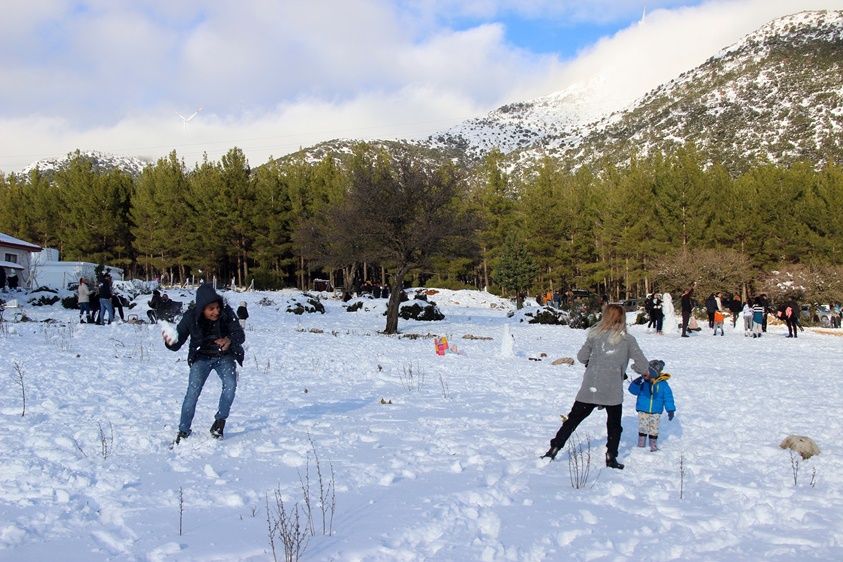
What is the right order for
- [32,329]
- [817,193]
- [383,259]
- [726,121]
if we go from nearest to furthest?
[32,329] → [383,259] → [817,193] → [726,121]

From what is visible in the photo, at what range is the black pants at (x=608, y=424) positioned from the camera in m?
5.53

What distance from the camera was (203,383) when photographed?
5.96 meters

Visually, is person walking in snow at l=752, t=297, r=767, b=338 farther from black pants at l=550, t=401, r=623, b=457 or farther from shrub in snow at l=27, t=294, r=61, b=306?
shrub in snow at l=27, t=294, r=61, b=306

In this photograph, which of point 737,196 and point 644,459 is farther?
point 737,196

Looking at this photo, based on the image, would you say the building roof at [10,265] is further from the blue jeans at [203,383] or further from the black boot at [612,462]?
the black boot at [612,462]

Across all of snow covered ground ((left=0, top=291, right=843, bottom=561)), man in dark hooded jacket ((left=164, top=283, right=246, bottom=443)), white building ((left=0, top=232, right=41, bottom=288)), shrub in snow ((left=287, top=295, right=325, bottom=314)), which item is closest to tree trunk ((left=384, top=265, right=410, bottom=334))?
shrub in snow ((left=287, top=295, right=325, bottom=314))

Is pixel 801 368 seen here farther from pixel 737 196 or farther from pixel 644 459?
pixel 737 196

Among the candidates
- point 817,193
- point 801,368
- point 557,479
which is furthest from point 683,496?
point 817,193

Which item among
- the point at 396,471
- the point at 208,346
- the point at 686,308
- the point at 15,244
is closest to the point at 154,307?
the point at 208,346

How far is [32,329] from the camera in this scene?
16.7 metres

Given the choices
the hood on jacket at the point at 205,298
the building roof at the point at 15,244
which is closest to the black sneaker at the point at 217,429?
the hood on jacket at the point at 205,298

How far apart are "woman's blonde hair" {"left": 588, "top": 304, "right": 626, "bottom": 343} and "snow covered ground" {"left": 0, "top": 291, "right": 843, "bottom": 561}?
127 centimetres

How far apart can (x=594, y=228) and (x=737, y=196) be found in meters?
12.8

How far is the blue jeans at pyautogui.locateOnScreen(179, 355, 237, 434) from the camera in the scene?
593cm
